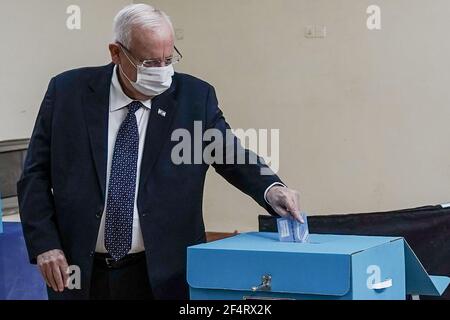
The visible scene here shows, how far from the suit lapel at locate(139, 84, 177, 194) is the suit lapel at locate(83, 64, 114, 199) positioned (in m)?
0.09

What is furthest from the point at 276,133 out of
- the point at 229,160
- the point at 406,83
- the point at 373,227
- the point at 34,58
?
the point at 229,160

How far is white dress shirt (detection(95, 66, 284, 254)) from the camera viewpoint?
6.06 feet

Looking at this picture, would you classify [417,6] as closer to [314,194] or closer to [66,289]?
[314,194]

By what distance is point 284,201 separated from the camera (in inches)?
70.6

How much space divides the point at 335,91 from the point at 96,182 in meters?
3.57

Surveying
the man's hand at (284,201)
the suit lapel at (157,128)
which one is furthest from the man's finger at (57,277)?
the man's hand at (284,201)

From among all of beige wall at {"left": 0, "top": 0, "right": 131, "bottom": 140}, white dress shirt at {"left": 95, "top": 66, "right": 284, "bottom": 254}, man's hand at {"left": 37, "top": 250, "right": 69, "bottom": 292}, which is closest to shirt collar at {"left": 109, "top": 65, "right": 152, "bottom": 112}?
white dress shirt at {"left": 95, "top": 66, "right": 284, "bottom": 254}

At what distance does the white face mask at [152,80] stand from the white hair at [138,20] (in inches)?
1.9

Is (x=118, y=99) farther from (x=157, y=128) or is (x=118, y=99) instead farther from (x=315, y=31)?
(x=315, y=31)

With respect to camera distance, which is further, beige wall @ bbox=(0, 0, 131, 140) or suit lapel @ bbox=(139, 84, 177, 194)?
beige wall @ bbox=(0, 0, 131, 140)

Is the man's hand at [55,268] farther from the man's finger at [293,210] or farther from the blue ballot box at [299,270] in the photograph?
the man's finger at [293,210]

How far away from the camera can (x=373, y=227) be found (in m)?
2.82

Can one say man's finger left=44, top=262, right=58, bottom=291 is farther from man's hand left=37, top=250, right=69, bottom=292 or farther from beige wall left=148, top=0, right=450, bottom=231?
beige wall left=148, top=0, right=450, bottom=231

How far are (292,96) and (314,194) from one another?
639mm
